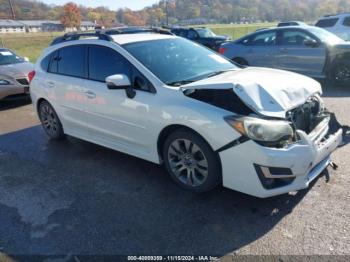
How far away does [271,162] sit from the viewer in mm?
2953

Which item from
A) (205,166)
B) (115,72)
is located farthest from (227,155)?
(115,72)

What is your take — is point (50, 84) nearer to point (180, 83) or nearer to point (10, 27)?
point (180, 83)

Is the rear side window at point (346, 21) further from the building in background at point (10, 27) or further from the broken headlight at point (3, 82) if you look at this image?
the building in background at point (10, 27)

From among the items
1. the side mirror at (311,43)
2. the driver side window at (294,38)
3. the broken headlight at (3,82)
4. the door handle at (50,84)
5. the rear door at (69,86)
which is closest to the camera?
the rear door at (69,86)

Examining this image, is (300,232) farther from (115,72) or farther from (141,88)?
(115,72)

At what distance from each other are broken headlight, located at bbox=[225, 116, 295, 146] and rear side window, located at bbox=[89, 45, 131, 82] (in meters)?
1.63

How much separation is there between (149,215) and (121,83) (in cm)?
150

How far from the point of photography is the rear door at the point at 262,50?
30.5ft

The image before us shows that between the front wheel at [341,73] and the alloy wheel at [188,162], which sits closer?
the alloy wheel at [188,162]

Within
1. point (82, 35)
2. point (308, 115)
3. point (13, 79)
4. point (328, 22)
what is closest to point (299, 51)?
point (308, 115)

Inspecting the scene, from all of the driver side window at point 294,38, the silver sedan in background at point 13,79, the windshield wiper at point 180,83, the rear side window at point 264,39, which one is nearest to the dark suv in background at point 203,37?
the rear side window at point 264,39

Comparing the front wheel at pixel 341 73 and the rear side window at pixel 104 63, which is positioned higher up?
the rear side window at pixel 104 63

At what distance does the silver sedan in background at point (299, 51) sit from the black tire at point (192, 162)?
6244 millimetres

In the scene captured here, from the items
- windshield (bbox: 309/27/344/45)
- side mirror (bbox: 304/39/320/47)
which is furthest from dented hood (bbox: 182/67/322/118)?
windshield (bbox: 309/27/344/45)
